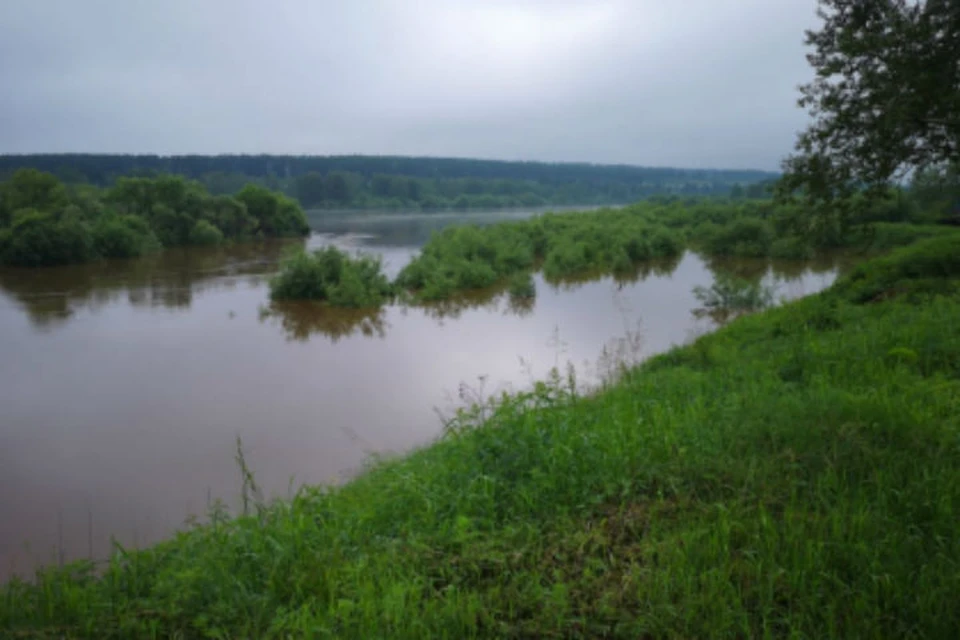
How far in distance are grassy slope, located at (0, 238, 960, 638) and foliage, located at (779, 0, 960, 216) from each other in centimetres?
358

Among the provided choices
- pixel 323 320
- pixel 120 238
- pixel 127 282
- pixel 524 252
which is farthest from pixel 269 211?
pixel 323 320

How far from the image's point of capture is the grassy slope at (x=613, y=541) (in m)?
2.71

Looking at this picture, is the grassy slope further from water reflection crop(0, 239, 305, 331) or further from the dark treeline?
the dark treeline

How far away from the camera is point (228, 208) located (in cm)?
3438

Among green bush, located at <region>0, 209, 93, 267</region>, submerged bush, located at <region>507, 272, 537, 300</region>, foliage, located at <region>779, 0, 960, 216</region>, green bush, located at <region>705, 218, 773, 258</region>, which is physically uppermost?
foliage, located at <region>779, 0, 960, 216</region>

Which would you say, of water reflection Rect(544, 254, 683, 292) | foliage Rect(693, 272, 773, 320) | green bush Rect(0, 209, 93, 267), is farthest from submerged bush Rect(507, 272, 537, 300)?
green bush Rect(0, 209, 93, 267)

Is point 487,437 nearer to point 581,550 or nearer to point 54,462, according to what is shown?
point 581,550

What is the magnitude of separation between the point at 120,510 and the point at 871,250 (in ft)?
86.8

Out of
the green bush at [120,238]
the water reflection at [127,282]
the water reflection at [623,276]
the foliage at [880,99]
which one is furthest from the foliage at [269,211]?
the foliage at [880,99]

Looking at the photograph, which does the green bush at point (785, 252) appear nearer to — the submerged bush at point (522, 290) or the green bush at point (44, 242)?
the submerged bush at point (522, 290)

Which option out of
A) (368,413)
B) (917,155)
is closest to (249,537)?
(368,413)

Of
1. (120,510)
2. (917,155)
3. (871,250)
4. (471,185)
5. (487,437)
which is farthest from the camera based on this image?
(471,185)

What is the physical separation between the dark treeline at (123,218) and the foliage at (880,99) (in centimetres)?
2370

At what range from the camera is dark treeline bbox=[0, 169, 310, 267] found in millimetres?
22922
